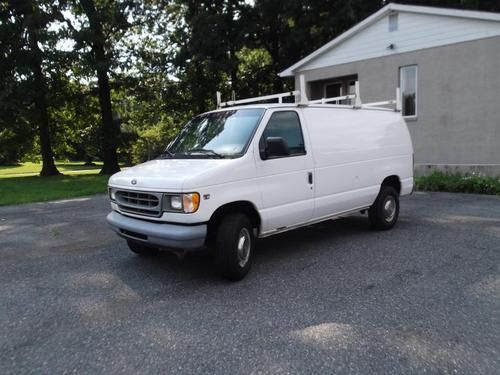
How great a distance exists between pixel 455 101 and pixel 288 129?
34.0ft

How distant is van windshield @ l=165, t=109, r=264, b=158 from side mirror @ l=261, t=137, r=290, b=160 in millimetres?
249

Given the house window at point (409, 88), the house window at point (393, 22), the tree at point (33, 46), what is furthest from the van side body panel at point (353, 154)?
the tree at point (33, 46)

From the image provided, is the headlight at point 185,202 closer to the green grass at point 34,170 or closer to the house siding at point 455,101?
the house siding at point 455,101

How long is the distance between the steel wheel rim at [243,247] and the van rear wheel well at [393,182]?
11.2 feet

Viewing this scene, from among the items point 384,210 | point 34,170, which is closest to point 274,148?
point 384,210

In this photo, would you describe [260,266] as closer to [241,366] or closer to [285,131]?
[285,131]

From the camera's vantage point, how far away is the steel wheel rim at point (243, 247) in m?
5.07

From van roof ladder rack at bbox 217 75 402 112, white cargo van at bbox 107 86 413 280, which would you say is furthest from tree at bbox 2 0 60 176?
white cargo van at bbox 107 86 413 280

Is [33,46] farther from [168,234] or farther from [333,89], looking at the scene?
[168,234]

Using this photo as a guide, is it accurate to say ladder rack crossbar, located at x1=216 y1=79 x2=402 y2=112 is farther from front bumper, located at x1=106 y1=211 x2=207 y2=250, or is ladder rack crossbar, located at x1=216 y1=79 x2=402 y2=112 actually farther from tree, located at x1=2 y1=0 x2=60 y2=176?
tree, located at x1=2 y1=0 x2=60 y2=176

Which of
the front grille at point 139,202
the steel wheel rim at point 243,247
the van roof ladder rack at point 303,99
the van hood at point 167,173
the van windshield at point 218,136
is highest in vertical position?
the van roof ladder rack at point 303,99

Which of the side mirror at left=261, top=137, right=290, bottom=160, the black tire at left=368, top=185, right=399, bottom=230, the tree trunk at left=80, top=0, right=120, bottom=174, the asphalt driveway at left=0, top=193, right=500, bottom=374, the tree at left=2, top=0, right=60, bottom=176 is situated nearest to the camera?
the asphalt driveway at left=0, top=193, right=500, bottom=374

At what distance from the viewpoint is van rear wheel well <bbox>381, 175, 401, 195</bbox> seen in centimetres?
762

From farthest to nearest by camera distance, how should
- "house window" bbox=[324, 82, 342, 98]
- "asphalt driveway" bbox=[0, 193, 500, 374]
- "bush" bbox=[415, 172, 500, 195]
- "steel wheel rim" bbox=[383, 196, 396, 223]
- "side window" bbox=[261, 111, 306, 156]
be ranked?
1. "house window" bbox=[324, 82, 342, 98]
2. "bush" bbox=[415, 172, 500, 195]
3. "steel wheel rim" bbox=[383, 196, 396, 223]
4. "side window" bbox=[261, 111, 306, 156]
5. "asphalt driveway" bbox=[0, 193, 500, 374]
